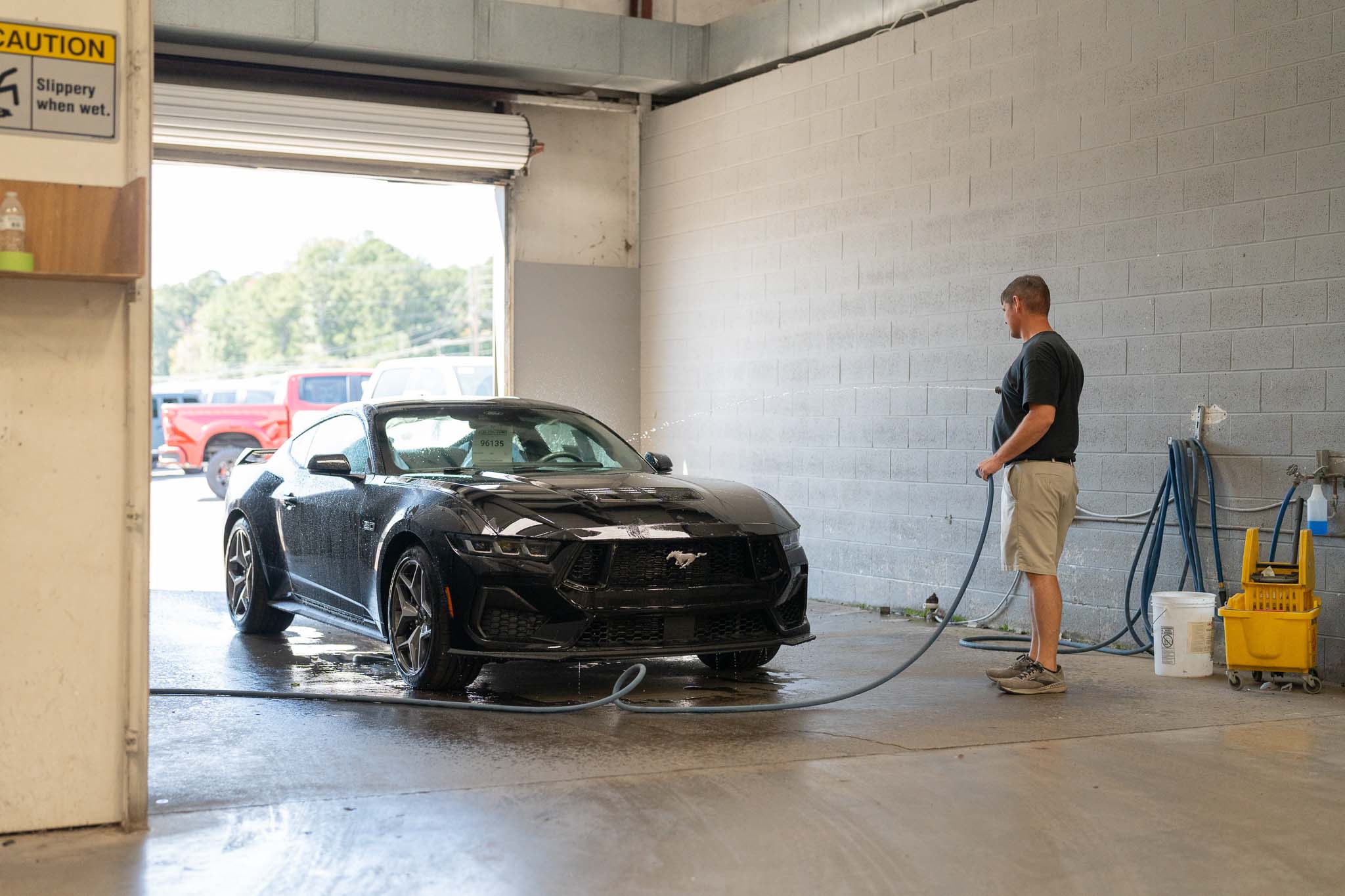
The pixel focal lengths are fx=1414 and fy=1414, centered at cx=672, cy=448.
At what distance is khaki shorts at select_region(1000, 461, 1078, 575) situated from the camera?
6.45 meters

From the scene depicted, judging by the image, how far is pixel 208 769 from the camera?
4750 mm

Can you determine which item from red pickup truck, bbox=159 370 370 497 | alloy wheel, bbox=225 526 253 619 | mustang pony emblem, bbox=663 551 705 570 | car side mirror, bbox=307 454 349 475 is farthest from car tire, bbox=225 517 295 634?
red pickup truck, bbox=159 370 370 497

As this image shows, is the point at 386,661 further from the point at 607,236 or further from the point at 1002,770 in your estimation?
the point at 607,236

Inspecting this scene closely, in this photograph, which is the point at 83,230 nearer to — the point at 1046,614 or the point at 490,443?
the point at 490,443

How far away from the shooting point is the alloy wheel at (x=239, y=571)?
26.2ft

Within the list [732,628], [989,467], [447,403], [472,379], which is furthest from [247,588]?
[472,379]

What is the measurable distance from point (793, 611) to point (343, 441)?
2.55m

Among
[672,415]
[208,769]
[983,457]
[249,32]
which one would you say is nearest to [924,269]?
[983,457]

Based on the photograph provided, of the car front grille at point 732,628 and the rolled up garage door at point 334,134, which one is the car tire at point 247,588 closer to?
the car front grille at point 732,628

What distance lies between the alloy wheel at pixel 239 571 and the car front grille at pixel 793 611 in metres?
3.24

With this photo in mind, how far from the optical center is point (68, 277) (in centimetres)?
389

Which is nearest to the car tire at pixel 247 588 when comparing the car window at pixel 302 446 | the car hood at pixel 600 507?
the car window at pixel 302 446

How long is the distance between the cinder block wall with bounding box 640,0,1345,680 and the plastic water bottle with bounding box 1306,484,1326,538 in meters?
0.12

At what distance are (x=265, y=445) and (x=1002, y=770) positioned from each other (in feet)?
50.4
